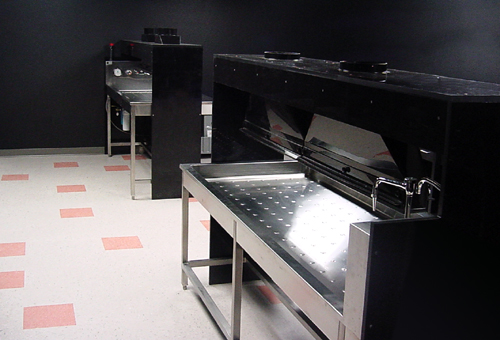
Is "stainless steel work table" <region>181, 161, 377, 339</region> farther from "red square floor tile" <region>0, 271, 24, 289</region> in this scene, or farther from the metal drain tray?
"red square floor tile" <region>0, 271, 24, 289</region>

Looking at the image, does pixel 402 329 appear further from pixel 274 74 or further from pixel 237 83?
pixel 237 83

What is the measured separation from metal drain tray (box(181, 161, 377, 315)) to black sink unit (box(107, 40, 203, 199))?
5.81 feet

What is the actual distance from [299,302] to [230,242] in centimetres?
140

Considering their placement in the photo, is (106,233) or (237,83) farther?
(106,233)

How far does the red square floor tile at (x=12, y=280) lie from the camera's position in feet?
9.83

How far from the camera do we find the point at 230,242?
3072 millimetres

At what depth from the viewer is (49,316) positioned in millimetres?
2686

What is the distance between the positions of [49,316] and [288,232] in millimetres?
1261

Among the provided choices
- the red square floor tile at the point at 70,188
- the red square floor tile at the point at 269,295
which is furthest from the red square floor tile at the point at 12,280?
the red square floor tile at the point at 70,188

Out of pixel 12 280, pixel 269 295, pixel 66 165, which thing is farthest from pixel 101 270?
pixel 66 165

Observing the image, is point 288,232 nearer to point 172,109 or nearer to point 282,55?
point 282,55

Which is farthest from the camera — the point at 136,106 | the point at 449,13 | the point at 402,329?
the point at 449,13

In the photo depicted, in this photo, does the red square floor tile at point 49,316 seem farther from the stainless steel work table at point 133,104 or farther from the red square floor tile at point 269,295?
the stainless steel work table at point 133,104

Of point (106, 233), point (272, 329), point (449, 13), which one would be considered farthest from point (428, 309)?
point (449, 13)
